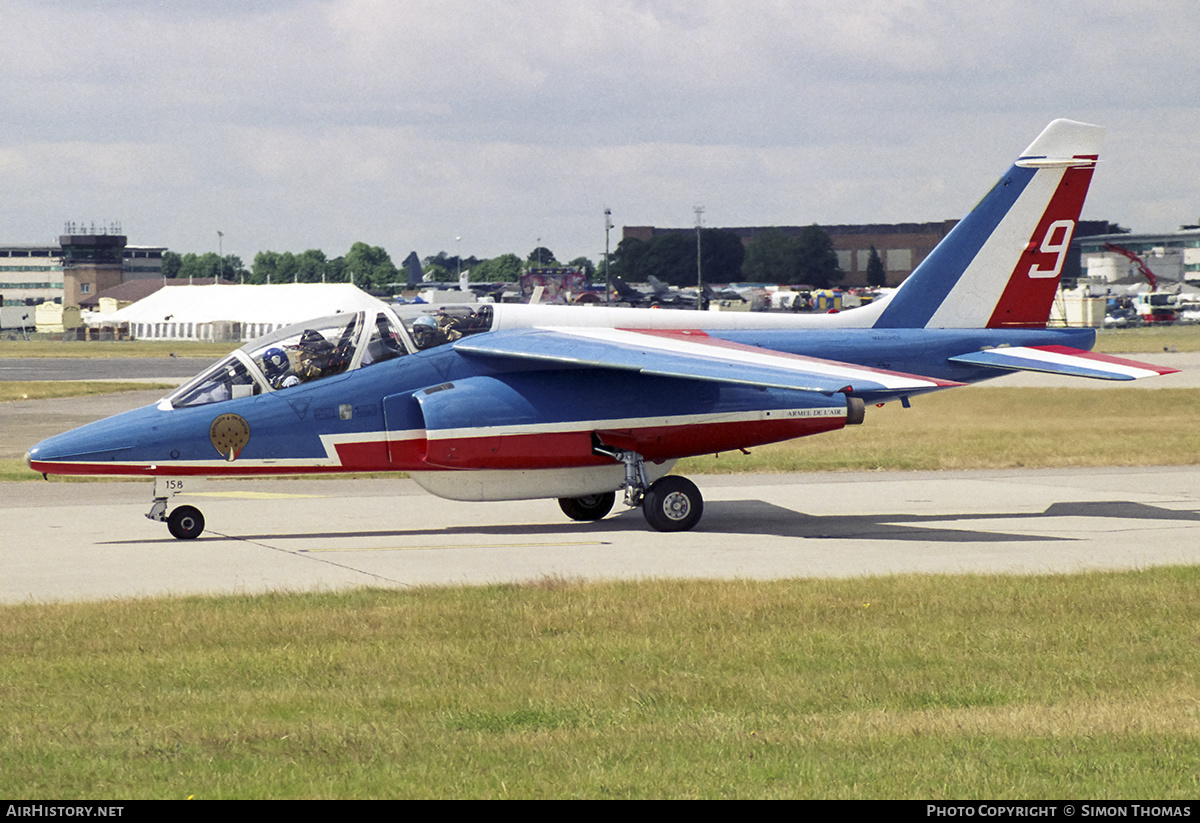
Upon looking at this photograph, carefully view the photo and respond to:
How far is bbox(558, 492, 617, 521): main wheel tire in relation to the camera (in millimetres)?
19094

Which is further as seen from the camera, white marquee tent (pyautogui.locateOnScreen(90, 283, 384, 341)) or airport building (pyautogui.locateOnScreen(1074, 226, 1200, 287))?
airport building (pyautogui.locateOnScreen(1074, 226, 1200, 287))

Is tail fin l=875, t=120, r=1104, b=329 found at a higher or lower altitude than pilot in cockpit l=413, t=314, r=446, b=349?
higher

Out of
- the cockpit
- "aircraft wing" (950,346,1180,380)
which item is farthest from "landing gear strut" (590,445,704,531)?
"aircraft wing" (950,346,1180,380)

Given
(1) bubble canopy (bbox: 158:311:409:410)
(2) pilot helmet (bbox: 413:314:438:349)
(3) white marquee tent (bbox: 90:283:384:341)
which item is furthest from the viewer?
(3) white marquee tent (bbox: 90:283:384:341)

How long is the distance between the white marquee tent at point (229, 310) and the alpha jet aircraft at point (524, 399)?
3612 inches

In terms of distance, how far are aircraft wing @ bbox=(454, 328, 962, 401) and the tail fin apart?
8.07 feet

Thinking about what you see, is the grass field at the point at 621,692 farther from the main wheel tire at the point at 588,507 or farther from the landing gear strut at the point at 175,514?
the main wheel tire at the point at 588,507

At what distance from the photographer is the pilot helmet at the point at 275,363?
16.9 m

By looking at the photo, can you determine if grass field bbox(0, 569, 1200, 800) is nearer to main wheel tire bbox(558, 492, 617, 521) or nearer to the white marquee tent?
main wheel tire bbox(558, 492, 617, 521)

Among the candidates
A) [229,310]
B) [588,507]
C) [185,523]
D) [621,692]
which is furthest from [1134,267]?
[621,692]

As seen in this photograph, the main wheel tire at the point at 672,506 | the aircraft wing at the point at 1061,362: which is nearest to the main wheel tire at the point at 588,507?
the main wheel tire at the point at 672,506

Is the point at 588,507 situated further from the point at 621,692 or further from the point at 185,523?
the point at 621,692

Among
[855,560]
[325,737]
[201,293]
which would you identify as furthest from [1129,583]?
[201,293]

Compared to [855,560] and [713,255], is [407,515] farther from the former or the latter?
[713,255]
